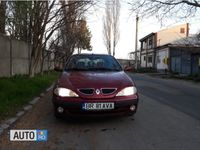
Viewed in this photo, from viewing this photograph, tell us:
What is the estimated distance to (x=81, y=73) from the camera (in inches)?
339

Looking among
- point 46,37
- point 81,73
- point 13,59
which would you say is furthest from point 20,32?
point 81,73

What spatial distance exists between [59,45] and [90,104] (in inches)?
1176

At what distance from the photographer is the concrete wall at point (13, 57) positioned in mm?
15859

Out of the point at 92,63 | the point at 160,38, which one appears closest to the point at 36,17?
the point at 92,63

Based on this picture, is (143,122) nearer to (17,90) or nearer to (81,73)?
(81,73)

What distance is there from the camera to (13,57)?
18.0m

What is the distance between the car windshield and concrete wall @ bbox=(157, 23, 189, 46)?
5353cm

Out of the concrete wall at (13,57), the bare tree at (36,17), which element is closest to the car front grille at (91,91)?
the concrete wall at (13,57)

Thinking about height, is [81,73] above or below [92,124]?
above

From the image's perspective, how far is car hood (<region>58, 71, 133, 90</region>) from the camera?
7.70 metres

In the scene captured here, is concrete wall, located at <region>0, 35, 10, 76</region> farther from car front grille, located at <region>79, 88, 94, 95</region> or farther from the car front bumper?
car front grille, located at <region>79, 88, 94, 95</region>

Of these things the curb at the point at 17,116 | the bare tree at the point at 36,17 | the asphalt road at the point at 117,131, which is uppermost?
the bare tree at the point at 36,17

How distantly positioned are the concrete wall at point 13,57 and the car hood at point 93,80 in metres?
7.88

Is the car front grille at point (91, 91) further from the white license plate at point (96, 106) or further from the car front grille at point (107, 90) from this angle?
the white license plate at point (96, 106)
